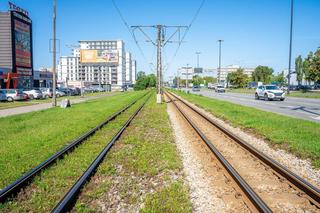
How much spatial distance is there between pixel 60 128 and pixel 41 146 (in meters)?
3.78

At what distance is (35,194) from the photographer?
17.5ft

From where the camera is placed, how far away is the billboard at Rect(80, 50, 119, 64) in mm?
89806

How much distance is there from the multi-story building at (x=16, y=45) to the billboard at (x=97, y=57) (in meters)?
14.8

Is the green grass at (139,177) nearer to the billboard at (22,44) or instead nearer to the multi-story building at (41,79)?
the billboard at (22,44)

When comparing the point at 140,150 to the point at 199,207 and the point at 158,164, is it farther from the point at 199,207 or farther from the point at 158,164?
the point at 199,207

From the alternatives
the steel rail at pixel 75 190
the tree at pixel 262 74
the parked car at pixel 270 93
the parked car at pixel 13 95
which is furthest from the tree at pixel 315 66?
the tree at pixel 262 74

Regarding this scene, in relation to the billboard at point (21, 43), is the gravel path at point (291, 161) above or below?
below

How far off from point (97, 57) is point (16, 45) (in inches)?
1172

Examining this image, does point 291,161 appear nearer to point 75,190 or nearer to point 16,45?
point 75,190

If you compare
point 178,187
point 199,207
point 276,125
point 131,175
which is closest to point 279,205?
point 199,207

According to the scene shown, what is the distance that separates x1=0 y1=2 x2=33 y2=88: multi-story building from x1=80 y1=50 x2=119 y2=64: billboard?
14815 millimetres

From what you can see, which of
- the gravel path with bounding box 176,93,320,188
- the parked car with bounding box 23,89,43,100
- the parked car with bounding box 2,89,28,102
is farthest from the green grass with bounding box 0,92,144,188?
the parked car with bounding box 23,89,43,100

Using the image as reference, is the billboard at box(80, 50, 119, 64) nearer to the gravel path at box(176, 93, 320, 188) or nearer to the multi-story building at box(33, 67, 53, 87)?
the multi-story building at box(33, 67, 53, 87)

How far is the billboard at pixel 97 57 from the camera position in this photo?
295ft
